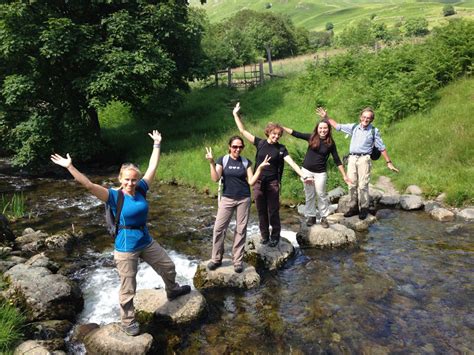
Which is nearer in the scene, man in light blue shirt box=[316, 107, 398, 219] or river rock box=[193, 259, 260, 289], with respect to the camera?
river rock box=[193, 259, 260, 289]

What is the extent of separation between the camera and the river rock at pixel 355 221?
11306 mm

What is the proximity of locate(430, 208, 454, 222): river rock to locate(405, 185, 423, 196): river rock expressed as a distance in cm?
177

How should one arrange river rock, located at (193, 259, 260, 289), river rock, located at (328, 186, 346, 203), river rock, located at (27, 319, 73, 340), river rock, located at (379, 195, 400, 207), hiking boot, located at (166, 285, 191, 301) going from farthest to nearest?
river rock, located at (328, 186, 346, 203), river rock, located at (379, 195, 400, 207), river rock, located at (193, 259, 260, 289), hiking boot, located at (166, 285, 191, 301), river rock, located at (27, 319, 73, 340)

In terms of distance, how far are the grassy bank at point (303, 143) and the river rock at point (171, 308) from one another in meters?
7.60

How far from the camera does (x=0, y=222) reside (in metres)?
10.6

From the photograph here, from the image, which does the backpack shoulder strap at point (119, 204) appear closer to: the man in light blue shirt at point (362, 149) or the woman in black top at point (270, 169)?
the woman in black top at point (270, 169)

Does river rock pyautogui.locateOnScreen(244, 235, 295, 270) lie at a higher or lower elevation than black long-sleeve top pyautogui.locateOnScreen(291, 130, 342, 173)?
lower

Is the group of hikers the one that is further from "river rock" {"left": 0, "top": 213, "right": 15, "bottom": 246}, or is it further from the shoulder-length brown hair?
"river rock" {"left": 0, "top": 213, "right": 15, "bottom": 246}

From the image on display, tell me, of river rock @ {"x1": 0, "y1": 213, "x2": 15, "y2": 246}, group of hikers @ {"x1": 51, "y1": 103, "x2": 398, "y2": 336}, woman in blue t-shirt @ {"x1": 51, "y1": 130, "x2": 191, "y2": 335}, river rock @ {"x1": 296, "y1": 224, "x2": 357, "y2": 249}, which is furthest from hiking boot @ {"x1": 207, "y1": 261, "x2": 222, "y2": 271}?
river rock @ {"x1": 0, "y1": 213, "x2": 15, "y2": 246}

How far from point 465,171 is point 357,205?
4.70 metres

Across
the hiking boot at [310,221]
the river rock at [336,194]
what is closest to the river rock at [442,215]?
the river rock at [336,194]

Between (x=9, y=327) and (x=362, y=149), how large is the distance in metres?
9.00

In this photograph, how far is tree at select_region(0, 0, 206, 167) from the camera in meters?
17.9

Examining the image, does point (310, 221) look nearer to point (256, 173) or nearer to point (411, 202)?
point (256, 173)
